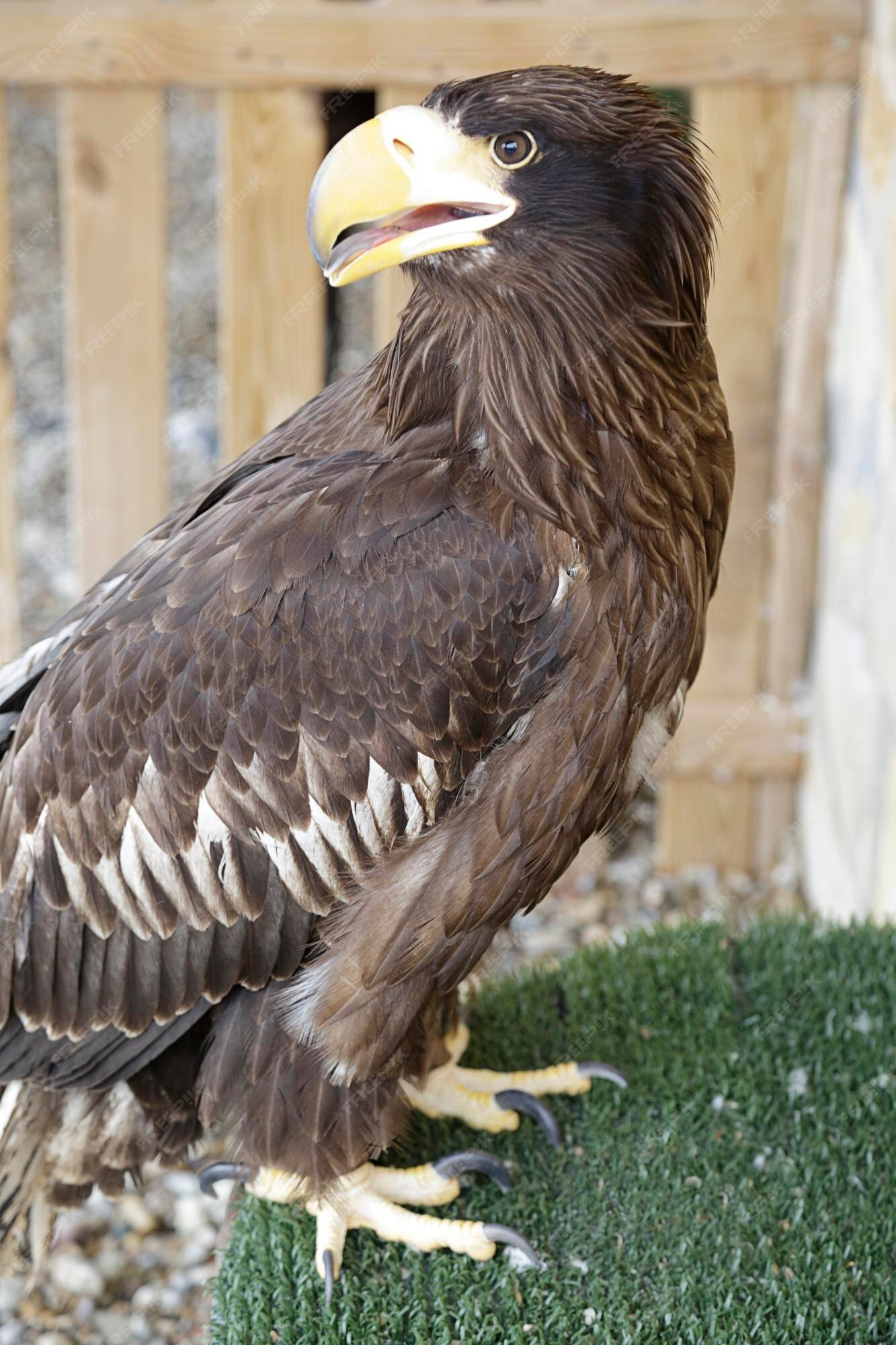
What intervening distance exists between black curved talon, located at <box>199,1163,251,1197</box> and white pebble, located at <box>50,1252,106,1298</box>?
25.5 inches

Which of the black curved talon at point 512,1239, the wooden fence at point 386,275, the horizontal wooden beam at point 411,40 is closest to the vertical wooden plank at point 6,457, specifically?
the wooden fence at point 386,275

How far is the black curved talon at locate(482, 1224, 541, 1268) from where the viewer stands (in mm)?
2557

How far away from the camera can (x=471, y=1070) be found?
2979 millimetres

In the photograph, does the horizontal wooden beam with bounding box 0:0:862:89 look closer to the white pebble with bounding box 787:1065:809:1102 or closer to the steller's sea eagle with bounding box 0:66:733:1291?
the steller's sea eagle with bounding box 0:66:733:1291

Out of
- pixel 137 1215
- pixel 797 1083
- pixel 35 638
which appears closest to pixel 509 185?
pixel 797 1083

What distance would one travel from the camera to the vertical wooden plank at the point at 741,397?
13.4 feet

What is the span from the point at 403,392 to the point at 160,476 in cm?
242

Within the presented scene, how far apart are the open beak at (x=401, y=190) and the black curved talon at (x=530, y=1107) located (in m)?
1.75

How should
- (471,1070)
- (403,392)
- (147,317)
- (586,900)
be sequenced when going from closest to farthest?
(403,392) < (471,1070) < (147,317) < (586,900)

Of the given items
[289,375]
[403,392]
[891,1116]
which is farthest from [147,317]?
[891,1116]

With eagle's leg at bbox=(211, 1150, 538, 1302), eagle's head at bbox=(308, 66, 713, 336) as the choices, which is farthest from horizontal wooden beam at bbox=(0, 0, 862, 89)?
eagle's leg at bbox=(211, 1150, 538, 1302)

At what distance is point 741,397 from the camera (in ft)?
14.3

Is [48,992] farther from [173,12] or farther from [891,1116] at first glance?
[173,12]

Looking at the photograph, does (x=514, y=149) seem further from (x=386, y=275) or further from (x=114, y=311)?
(x=114, y=311)
